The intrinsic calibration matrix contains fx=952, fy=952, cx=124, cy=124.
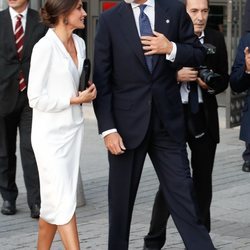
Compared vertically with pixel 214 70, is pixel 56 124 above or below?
below

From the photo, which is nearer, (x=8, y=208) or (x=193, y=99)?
(x=193, y=99)

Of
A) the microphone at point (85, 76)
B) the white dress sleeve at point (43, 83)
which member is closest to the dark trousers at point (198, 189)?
the microphone at point (85, 76)

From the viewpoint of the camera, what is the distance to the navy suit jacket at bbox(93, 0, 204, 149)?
585cm

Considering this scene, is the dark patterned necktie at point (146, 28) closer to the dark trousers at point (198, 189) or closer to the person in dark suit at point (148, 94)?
the person in dark suit at point (148, 94)

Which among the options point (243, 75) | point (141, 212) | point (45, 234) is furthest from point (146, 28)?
point (141, 212)

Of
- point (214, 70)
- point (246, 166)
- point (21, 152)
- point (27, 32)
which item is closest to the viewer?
point (214, 70)

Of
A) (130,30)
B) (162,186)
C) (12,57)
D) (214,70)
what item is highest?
(130,30)

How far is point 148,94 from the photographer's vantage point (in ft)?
19.2

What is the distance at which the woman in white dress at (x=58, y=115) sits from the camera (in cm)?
596

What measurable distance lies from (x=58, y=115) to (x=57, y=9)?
0.67 metres

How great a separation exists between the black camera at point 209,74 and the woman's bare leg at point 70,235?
1295 millimetres

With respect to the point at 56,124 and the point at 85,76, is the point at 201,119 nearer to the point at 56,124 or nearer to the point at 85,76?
the point at 85,76

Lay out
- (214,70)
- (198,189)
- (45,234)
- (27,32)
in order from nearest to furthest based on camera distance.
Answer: (45,234)
(214,70)
(198,189)
(27,32)

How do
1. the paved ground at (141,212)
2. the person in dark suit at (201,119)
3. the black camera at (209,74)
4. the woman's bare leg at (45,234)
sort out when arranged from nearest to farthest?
the woman's bare leg at (45,234), the black camera at (209,74), the person in dark suit at (201,119), the paved ground at (141,212)
